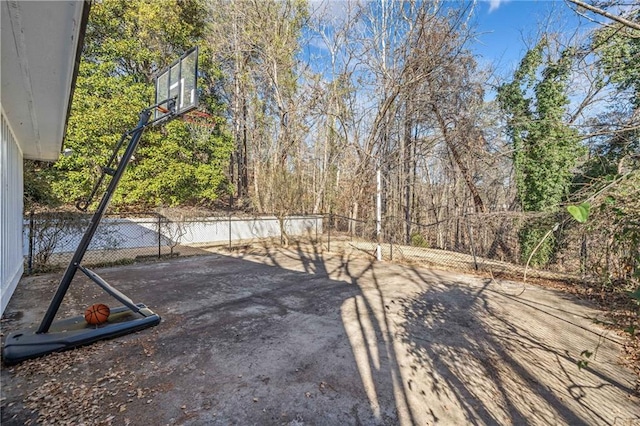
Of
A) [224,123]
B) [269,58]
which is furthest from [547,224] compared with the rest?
[224,123]

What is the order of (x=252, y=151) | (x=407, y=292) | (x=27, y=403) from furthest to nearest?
(x=252, y=151)
(x=407, y=292)
(x=27, y=403)

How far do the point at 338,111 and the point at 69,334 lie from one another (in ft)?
39.8

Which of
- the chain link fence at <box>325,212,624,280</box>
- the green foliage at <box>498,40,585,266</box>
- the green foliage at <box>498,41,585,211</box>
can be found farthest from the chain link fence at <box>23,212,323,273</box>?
the green foliage at <box>498,41,585,211</box>

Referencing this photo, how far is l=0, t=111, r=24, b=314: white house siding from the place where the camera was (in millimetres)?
3592

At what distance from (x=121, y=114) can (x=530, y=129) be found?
12.6m

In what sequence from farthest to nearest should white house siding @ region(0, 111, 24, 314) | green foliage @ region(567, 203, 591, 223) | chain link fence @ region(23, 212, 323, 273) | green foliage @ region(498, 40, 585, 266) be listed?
green foliage @ region(498, 40, 585, 266) < chain link fence @ region(23, 212, 323, 273) < white house siding @ region(0, 111, 24, 314) < green foliage @ region(567, 203, 591, 223)

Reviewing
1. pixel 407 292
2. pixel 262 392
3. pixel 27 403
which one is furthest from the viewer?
pixel 407 292

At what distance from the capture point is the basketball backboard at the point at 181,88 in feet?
9.80

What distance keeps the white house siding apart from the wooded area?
3137 millimetres

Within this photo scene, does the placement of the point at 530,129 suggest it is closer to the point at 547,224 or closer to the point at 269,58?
the point at 547,224

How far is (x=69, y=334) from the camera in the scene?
279 centimetres

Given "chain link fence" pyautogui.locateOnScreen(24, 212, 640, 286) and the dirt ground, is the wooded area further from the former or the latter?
the dirt ground

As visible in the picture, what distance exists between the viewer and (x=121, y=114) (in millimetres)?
9242

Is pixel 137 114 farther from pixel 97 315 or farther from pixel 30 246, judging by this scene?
pixel 97 315
